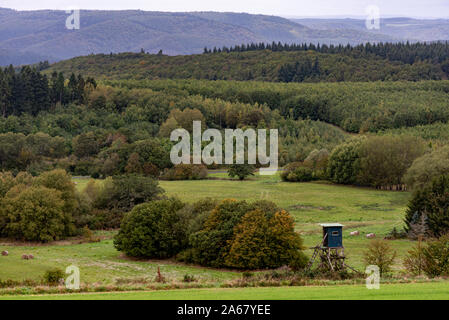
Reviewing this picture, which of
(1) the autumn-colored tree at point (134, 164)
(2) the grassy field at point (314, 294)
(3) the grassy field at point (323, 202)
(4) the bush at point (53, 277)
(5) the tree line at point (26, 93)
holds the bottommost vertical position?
(3) the grassy field at point (323, 202)

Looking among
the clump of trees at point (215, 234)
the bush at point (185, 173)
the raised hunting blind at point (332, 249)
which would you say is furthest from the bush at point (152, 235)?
the bush at point (185, 173)

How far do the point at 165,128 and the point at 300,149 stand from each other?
29819mm

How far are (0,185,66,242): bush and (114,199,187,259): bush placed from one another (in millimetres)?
10304

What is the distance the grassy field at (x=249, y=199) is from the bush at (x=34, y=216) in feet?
5.65

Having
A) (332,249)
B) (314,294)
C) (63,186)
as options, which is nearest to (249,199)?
(63,186)

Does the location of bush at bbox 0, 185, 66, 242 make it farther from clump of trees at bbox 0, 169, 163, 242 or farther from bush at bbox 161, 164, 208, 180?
bush at bbox 161, 164, 208, 180

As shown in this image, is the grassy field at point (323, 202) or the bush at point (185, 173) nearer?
the grassy field at point (323, 202)

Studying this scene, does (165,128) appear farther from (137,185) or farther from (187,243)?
(187,243)

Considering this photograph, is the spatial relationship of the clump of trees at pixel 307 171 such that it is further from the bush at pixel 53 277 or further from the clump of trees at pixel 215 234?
the bush at pixel 53 277

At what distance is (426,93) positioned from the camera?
6570 inches

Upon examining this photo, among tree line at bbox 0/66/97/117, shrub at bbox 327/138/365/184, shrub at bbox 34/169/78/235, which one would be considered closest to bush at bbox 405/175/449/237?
shrub at bbox 34/169/78/235

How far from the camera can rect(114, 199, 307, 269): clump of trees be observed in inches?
1721

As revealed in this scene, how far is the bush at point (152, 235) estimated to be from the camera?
4912 cm

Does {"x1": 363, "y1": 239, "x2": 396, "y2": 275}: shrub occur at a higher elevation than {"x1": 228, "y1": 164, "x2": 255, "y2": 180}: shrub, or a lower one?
higher
